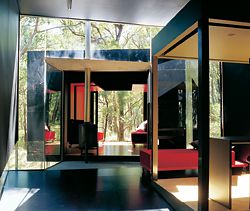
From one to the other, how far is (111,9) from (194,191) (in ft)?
15.2

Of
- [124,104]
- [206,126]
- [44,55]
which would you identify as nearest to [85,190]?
[206,126]

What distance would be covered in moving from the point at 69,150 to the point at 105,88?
2.94 metres

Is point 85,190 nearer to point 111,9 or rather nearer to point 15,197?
point 15,197

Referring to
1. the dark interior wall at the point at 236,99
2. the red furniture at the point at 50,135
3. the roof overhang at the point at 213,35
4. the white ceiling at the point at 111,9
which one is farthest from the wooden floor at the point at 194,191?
the white ceiling at the point at 111,9

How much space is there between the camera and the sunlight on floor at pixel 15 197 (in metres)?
3.96

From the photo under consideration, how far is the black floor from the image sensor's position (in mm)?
3994

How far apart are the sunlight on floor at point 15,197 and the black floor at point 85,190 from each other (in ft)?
0.14

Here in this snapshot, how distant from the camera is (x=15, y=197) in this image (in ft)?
14.4

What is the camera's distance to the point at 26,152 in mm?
6547

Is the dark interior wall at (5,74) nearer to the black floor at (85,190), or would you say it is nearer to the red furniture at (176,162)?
the black floor at (85,190)

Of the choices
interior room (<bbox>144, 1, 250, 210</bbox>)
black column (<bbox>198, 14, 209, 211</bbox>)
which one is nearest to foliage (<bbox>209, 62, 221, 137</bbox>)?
interior room (<bbox>144, 1, 250, 210</bbox>)

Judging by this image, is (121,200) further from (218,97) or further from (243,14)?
(218,97)

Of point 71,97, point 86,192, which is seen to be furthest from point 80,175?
point 71,97

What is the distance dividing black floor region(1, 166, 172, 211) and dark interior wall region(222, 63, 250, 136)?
3.09 meters
